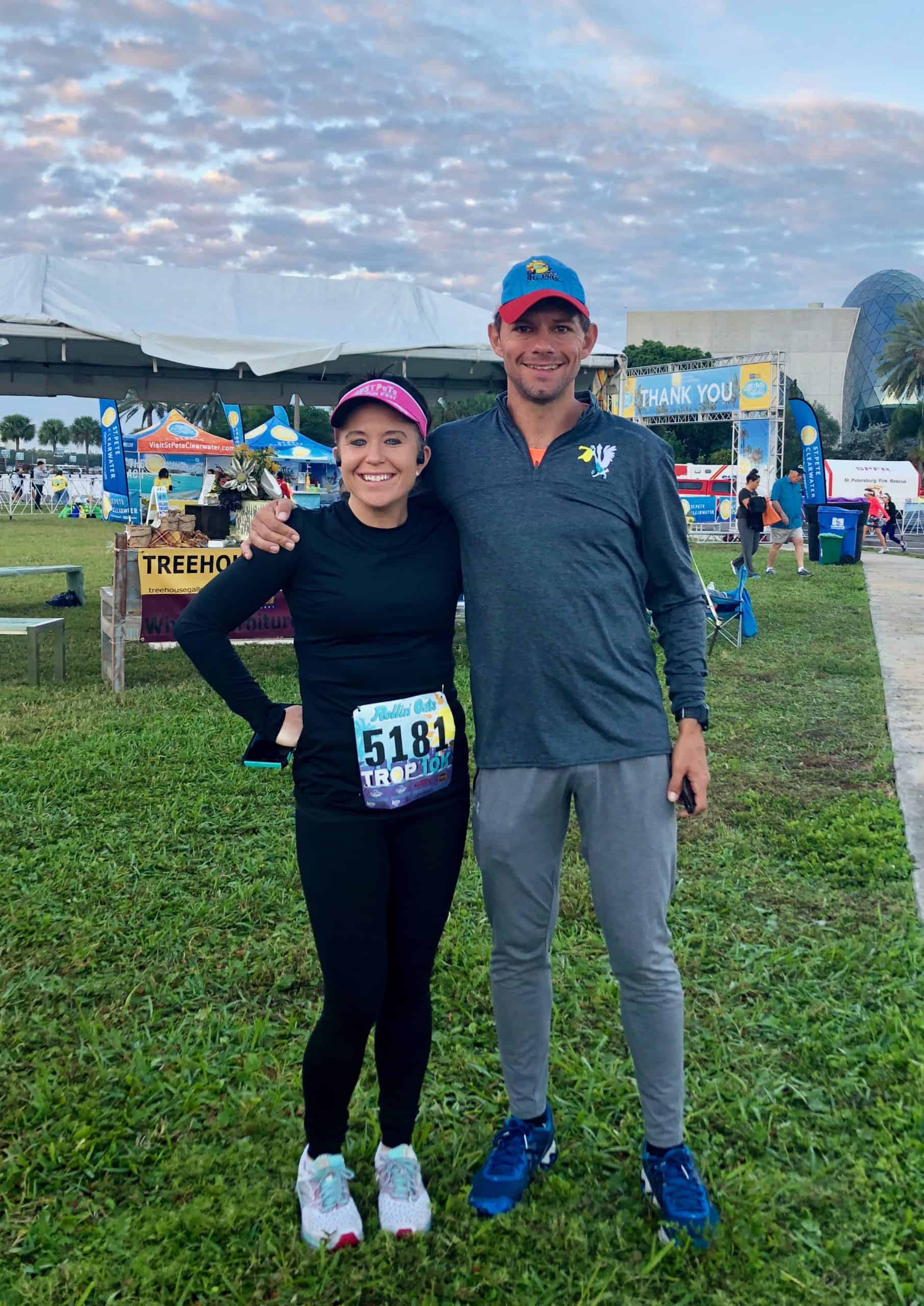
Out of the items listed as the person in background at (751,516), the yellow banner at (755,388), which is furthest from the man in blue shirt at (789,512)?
the yellow banner at (755,388)

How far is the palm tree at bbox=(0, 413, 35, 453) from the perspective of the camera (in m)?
81.6

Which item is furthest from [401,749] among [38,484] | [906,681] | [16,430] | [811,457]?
[16,430]

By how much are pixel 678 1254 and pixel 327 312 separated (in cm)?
883

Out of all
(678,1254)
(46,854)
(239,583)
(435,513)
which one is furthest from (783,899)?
(46,854)

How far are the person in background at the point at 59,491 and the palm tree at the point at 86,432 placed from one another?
61.0 m

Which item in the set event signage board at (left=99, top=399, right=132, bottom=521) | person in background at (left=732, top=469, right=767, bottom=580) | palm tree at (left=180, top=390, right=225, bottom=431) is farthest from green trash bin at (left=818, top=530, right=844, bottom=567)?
palm tree at (left=180, top=390, right=225, bottom=431)

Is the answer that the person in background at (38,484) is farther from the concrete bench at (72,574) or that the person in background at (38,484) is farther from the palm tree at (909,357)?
the palm tree at (909,357)

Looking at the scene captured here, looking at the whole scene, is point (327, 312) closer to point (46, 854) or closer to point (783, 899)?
point (46, 854)

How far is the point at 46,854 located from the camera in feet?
13.9

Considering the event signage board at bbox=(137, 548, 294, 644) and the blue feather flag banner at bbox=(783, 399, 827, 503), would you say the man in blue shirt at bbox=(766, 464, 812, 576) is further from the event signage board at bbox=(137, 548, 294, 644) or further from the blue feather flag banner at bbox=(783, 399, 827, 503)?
the event signage board at bbox=(137, 548, 294, 644)

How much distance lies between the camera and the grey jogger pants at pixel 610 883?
80.8 inches

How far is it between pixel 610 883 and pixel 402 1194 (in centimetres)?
86

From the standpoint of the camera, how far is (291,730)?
208 cm

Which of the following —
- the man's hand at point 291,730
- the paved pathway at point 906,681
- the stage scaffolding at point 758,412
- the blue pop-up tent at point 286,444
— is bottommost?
the paved pathway at point 906,681
